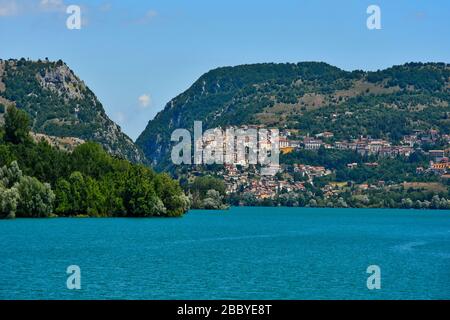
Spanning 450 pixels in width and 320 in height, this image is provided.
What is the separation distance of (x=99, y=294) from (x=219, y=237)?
53020mm

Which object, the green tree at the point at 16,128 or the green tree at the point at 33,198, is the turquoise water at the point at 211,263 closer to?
the green tree at the point at 33,198

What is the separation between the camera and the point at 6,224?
11550cm

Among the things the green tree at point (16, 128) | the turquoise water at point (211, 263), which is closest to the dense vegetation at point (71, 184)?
the green tree at point (16, 128)

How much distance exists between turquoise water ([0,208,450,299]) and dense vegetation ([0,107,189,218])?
8.99 metres

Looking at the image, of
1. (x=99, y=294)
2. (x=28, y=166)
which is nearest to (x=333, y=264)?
(x=99, y=294)

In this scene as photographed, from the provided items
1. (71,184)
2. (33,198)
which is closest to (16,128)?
(71,184)

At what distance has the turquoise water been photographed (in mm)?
57156

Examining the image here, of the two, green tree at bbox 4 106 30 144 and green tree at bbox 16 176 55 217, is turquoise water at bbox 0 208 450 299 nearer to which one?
green tree at bbox 16 176 55 217

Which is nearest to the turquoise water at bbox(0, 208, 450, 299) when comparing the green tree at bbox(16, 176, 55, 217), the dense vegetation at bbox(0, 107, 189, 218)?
the green tree at bbox(16, 176, 55, 217)
